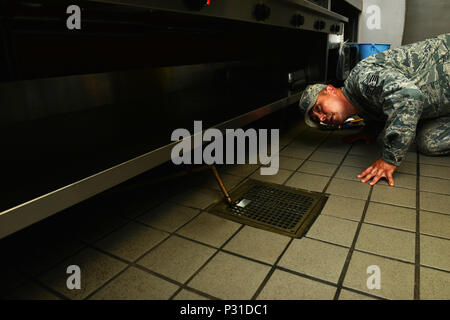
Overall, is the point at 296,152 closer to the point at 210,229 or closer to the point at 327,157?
the point at 327,157

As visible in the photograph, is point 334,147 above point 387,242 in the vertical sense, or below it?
above

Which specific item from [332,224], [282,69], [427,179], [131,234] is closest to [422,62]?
[427,179]

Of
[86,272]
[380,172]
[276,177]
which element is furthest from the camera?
[276,177]

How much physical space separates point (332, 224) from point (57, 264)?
3.35ft

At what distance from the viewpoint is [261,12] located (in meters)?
1.41

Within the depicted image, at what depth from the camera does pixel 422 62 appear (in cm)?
174

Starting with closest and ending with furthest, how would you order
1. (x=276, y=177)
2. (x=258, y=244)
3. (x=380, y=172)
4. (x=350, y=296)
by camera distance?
(x=350, y=296)
(x=258, y=244)
(x=380, y=172)
(x=276, y=177)

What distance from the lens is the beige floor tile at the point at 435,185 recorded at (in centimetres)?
144

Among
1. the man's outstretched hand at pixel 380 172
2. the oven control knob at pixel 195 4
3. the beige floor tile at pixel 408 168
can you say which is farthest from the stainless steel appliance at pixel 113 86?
the beige floor tile at pixel 408 168

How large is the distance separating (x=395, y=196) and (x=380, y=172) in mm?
181

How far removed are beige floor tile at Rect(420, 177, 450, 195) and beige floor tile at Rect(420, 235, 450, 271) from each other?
0.46m

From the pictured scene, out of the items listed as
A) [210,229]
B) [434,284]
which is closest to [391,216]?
[434,284]
